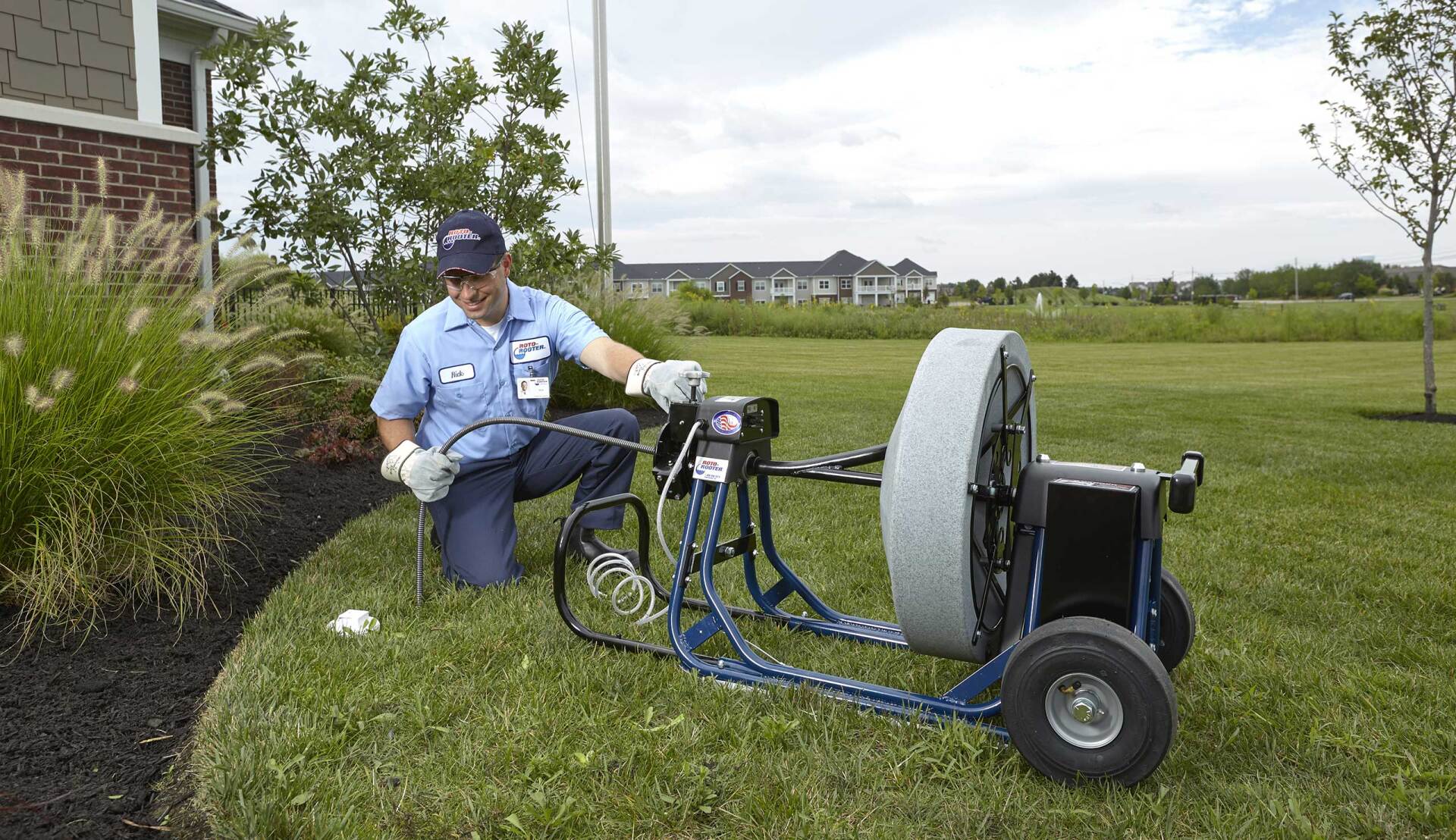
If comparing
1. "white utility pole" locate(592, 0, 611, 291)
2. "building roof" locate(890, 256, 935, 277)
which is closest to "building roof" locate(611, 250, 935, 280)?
"building roof" locate(890, 256, 935, 277)

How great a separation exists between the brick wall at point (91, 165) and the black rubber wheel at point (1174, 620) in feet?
22.5

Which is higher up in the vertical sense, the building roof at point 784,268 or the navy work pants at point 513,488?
the building roof at point 784,268

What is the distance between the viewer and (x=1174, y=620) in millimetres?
3092

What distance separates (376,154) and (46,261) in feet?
16.4

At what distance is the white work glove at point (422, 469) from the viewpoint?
3.98 m

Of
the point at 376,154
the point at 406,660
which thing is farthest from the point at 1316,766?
the point at 376,154

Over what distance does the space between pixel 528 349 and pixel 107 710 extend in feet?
6.76

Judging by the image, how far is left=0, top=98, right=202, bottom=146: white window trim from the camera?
6980 mm

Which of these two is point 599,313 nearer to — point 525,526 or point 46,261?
point 525,526

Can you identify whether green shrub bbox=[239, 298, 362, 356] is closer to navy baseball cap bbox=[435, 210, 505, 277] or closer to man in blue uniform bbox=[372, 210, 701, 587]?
man in blue uniform bbox=[372, 210, 701, 587]

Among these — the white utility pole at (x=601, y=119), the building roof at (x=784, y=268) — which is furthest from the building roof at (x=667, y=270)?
the white utility pole at (x=601, y=119)

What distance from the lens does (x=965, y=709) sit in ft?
9.26

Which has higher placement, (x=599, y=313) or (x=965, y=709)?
(x=599, y=313)

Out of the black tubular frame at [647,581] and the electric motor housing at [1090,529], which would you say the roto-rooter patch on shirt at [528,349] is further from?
the electric motor housing at [1090,529]
